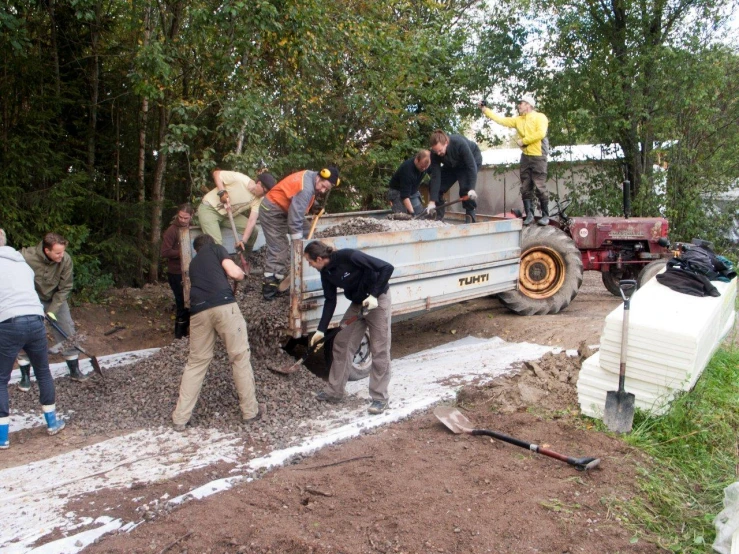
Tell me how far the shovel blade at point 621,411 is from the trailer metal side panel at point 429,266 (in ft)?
7.88

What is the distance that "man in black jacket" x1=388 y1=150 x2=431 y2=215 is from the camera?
8591 millimetres

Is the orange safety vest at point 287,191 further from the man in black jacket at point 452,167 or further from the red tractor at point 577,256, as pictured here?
the red tractor at point 577,256

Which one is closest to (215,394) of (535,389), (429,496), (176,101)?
(429,496)

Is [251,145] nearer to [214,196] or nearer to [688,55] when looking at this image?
[214,196]

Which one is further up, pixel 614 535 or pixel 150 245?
pixel 150 245

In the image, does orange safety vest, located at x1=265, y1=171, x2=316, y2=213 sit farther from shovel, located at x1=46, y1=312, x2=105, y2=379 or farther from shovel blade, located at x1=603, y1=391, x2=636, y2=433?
shovel blade, located at x1=603, y1=391, x2=636, y2=433

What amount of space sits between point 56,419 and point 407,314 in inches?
140

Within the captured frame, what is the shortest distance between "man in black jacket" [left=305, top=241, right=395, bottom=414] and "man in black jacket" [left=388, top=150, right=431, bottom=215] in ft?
10.7

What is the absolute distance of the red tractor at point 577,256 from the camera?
877 centimetres

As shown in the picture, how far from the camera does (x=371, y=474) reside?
14.2 feet

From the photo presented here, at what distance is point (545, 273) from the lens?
8953 mm

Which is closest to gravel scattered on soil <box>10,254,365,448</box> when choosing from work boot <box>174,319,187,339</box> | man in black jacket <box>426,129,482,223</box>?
work boot <box>174,319,187,339</box>

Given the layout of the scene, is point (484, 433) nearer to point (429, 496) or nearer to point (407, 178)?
point (429, 496)

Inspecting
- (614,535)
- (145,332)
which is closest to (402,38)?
(145,332)
